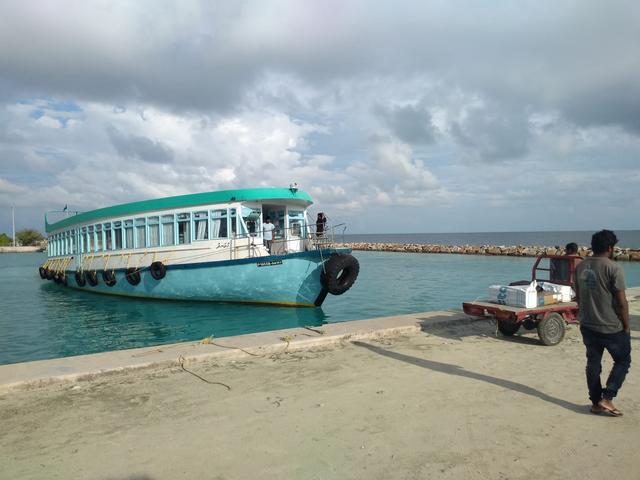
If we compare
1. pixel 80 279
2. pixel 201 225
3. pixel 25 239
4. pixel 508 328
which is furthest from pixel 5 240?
pixel 508 328

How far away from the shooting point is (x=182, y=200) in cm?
1590

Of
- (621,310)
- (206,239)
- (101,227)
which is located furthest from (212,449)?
(101,227)

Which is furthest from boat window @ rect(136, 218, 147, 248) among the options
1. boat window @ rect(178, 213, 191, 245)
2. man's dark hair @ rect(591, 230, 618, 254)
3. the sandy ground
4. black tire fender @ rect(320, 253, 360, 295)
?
man's dark hair @ rect(591, 230, 618, 254)

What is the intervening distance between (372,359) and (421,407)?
1790 millimetres

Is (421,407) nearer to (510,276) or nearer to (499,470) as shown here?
(499,470)

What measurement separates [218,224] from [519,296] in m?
10.4

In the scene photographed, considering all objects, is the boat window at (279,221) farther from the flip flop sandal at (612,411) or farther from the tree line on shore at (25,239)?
the tree line on shore at (25,239)

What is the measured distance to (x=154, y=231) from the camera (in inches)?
664

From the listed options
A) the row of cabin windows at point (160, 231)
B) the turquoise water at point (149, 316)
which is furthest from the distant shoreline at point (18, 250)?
the row of cabin windows at point (160, 231)

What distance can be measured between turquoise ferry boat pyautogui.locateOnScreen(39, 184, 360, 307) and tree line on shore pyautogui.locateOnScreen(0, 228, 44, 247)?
105 metres

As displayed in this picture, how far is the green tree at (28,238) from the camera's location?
107m

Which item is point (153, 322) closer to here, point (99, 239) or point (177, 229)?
point (177, 229)

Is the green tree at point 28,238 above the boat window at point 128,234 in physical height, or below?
above

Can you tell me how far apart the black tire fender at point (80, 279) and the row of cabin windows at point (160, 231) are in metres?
1.00
